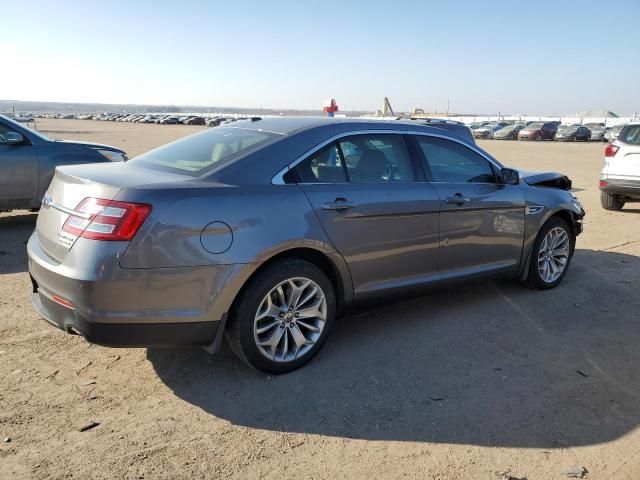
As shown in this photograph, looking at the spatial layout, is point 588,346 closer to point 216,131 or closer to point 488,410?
point 488,410

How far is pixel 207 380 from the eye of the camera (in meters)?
3.48

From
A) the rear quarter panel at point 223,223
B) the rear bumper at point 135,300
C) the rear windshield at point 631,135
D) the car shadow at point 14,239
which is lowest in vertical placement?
the car shadow at point 14,239

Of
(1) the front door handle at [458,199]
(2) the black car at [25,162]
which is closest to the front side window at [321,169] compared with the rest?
(1) the front door handle at [458,199]

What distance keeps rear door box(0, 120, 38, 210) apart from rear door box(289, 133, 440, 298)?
533 cm

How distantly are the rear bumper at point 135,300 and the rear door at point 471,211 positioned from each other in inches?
77.1

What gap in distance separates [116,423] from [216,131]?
7.40 ft

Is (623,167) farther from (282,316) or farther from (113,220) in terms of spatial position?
(113,220)

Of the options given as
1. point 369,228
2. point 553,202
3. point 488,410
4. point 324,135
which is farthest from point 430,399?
point 553,202

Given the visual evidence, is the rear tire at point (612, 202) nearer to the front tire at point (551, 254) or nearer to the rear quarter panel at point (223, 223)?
the front tire at point (551, 254)

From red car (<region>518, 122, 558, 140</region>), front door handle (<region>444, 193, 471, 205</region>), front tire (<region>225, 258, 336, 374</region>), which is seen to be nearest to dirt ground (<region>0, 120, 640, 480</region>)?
front tire (<region>225, 258, 336, 374</region>)

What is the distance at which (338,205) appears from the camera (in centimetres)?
370

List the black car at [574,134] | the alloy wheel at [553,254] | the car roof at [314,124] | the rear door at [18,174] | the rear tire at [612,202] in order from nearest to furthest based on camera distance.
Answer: the car roof at [314,124], the alloy wheel at [553,254], the rear door at [18,174], the rear tire at [612,202], the black car at [574,134]

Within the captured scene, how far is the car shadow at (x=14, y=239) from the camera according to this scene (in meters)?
5.84

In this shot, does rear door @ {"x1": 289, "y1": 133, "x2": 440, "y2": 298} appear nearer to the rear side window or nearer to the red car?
the rear side window
